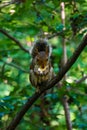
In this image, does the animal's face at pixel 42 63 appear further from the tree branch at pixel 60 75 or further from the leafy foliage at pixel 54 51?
the leafy foliage at pixel 54 51

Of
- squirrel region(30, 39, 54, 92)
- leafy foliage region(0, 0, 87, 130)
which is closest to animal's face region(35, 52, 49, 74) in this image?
squirrel region(30, 39, 54, 92)

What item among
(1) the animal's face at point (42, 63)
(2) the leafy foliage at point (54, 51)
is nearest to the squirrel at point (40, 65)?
(1) the animal's face at point (42, 63)

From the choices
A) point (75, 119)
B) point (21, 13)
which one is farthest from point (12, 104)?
point (75, 119)

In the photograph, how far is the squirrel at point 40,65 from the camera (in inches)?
91.7

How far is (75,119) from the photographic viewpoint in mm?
3738

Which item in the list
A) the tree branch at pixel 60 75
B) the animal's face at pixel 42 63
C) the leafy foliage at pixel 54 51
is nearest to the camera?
the tree branch at pixel 60 75

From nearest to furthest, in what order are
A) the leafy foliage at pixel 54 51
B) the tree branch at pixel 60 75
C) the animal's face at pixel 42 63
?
the tree branch at pixel 60 75
the animal's face at pixel 42 63
the leafy foliage at pixel 54 51

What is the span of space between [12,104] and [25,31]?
80 centimetres

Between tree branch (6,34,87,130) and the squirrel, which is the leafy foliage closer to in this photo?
Answer: tree branch (6,34,87,130)

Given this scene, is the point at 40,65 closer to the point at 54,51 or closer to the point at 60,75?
the point at 60,75

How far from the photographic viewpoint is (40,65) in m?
2.33

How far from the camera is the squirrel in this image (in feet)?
7.64

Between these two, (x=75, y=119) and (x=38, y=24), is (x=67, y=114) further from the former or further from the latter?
(x=38, y=24)

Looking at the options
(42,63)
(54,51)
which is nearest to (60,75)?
(42,63)
